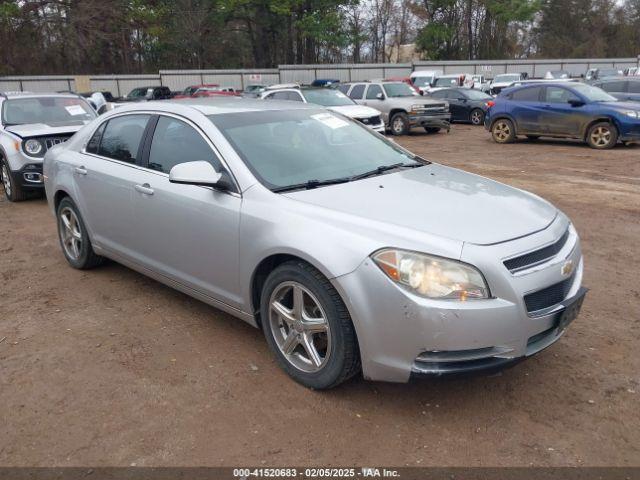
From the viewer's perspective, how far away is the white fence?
40.3 metres

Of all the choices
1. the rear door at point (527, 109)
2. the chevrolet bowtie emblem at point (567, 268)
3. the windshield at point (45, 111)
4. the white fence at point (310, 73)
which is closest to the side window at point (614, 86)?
the rear door at point (527, 109)

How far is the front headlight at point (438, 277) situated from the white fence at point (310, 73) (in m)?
39.9

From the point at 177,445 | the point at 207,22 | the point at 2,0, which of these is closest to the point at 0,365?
the point at 177,445

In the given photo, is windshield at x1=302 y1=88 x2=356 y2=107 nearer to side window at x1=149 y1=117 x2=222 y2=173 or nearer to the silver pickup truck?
the silver pickup truck

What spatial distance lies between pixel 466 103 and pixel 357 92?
4866mm

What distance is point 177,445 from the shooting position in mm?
2896

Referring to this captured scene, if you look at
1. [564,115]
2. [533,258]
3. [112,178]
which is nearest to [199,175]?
[112,178]

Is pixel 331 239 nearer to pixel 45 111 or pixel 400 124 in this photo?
pixel 45 111

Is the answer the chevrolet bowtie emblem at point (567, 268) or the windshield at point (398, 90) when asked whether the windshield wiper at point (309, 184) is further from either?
the windshield at point (398, 90)

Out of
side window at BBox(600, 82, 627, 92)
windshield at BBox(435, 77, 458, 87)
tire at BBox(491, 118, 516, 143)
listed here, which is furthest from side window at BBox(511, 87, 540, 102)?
windshield at BBox(435, 77, 458, 87)

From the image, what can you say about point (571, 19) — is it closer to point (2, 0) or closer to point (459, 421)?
point (2, 0)

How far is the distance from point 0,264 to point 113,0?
40897 millimetres

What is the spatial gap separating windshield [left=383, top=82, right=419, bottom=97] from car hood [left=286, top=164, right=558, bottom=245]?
15655mm

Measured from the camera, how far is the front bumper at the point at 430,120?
1786cm
